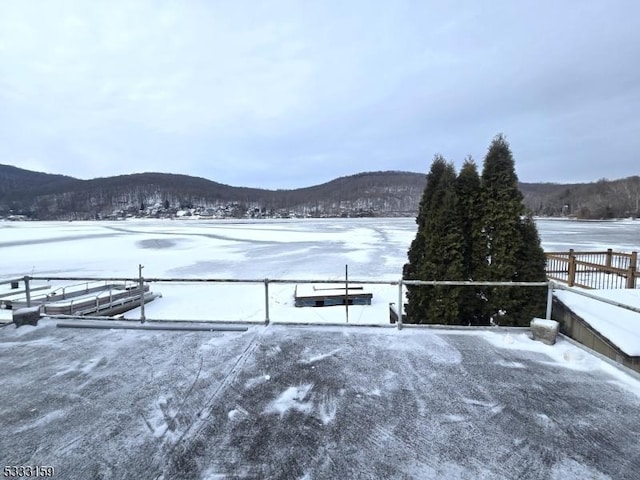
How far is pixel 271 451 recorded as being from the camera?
2250mm

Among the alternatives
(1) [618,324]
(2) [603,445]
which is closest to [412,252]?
(1) [618,324]

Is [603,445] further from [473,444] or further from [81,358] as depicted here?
[81,358]

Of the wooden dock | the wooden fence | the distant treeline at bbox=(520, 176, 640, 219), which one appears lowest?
the wooden dock

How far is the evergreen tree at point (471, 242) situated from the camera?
6.75 m

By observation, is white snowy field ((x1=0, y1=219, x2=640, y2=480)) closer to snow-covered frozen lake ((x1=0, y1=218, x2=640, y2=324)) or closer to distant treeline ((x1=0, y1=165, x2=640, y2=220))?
snow-covered frozen lake ((x1=0, y1=218, x2=640, y2=324))

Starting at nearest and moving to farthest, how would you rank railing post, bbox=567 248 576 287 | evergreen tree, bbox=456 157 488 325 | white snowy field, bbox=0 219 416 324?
evergreen tree, bbox=456 157 488 325 → railing post, bbox=567 248 576 287 → white snowy field, bbox=0 219 416 324

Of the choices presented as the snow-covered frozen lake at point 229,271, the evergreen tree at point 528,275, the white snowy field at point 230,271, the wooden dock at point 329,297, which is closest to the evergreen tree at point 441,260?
the evergreen tree at point 528,275

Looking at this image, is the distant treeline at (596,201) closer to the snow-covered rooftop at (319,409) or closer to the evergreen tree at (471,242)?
the evergreen tree at (471,242)

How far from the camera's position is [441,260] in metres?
6.74

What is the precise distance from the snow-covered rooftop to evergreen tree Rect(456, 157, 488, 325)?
283cm

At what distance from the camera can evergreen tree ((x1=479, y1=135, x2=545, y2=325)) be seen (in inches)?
253

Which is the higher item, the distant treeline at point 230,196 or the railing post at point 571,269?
the distant treeline at point 230,196

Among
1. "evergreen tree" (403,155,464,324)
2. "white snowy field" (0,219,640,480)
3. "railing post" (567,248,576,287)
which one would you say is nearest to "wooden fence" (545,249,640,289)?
"railing post" (567,248,576,287)

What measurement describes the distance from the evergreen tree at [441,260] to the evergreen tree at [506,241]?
0.61 m
